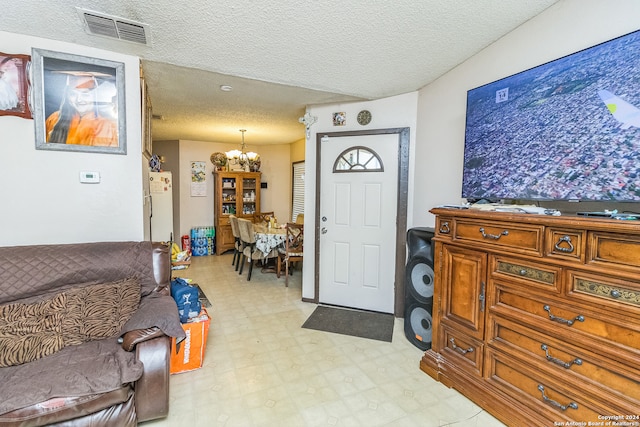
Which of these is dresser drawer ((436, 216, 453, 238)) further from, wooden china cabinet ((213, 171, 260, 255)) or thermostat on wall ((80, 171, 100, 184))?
wooden china cabinet ((213, 171, 260, 255))

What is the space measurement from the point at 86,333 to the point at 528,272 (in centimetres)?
254

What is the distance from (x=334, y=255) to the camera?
11.5 ft

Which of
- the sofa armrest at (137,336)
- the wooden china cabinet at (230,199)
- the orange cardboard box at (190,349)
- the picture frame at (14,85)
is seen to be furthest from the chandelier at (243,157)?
the sofa armrest at (137,336)

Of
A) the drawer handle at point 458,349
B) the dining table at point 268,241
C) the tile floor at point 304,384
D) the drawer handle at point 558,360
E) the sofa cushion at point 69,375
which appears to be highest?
the dining table at point 268,241

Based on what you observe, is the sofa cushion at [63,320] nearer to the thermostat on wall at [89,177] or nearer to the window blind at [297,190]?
the thermostat on wall at [89,177]

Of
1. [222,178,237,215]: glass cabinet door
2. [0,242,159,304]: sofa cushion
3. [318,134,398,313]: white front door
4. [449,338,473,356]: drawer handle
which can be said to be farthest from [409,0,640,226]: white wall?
[222,178,237,215]: glass cabinet door

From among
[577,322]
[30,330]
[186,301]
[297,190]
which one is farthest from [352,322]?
[297,190]

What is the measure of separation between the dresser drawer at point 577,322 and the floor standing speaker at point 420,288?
710 mm

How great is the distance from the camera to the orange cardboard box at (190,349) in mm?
2160

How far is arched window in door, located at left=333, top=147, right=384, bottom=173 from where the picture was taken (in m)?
3.25

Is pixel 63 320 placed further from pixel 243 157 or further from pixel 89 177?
pixel 243 157

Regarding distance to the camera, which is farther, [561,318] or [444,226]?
[444,226]

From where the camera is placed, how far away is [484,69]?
88.7 inches

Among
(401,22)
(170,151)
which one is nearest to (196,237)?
(170,151)
